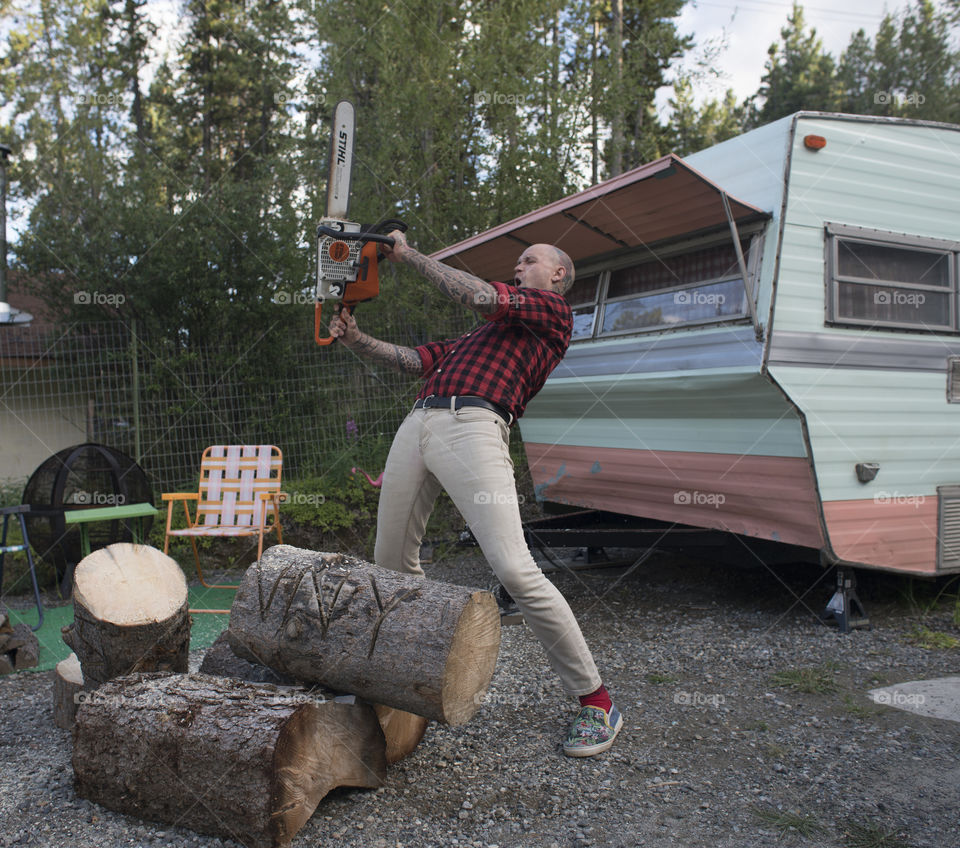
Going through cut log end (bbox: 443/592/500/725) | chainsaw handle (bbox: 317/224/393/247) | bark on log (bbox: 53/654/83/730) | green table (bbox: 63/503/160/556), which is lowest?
bark on log (bbox: 53/654/83/730)

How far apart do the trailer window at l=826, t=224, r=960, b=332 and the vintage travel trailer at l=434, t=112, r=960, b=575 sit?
11 mm

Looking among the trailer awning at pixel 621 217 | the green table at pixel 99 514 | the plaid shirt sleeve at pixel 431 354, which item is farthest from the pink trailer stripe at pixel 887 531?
the green table at pixel 99 514

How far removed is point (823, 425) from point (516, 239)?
2.29 metres

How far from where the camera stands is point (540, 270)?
3.02 meters

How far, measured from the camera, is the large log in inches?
93.5

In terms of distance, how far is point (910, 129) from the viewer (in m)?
4.41

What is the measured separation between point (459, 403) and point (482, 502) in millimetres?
372

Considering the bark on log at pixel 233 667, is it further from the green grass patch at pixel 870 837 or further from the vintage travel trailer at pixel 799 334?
the vintage travel trailer at pixel 799 334

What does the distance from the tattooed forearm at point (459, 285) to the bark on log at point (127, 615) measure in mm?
1527

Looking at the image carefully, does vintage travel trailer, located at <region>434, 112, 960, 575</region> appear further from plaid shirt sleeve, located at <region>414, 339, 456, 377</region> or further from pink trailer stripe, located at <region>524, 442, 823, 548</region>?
plaid shirt sleeve, located at <region>414, 339, 456, 377</region>

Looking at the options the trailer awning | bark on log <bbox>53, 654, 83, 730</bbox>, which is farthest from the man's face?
bark on log <bbox>53, 654, 83, 730</bbox>

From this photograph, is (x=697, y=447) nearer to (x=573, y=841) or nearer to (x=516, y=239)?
(x=516, y=239)

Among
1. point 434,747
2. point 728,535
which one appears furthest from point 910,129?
point 434,747

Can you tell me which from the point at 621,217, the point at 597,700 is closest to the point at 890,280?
the point at 621,217
